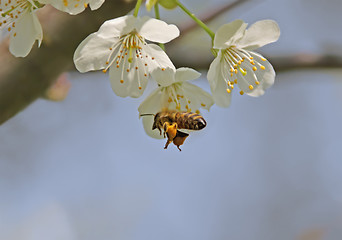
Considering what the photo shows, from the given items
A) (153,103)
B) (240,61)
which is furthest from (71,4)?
(240,61)

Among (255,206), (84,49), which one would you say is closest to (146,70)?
(84,49)

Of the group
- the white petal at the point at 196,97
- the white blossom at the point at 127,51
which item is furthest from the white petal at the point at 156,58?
the white petal at the point at 196,97

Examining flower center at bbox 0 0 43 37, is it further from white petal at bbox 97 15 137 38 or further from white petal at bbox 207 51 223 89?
white petal at bbox 207 51 223 89

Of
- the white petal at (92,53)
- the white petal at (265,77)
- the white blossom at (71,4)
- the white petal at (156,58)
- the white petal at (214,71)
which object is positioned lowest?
the white petal at (265,77)

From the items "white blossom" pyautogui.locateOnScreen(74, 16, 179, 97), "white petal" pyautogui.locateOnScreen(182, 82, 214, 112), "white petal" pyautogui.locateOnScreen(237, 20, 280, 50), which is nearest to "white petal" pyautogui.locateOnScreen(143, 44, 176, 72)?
"white blossom" pyautogui.locateOnScreen(74, 16, 179, 97)

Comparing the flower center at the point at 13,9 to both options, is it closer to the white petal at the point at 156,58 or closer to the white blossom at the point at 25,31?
the white blossom at the point at 25,31

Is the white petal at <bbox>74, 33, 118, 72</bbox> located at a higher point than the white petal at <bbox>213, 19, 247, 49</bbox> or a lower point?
higher

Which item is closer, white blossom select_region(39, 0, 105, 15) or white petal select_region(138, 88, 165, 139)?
white blossom select_region(39, 0, 105, 15)

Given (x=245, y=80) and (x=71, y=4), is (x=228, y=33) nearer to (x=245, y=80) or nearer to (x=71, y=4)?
(x=245, y=80)
